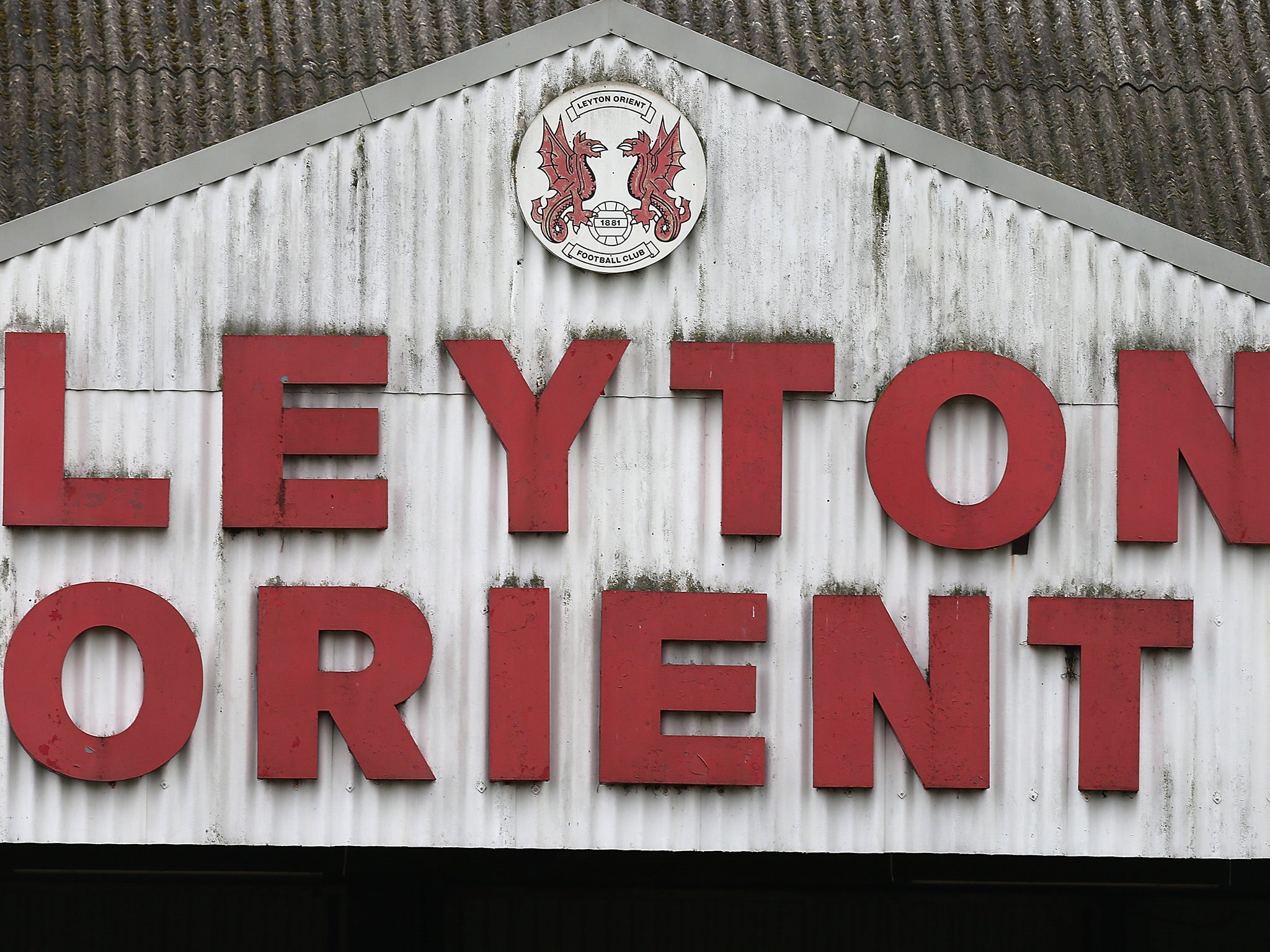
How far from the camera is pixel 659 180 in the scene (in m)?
9.90

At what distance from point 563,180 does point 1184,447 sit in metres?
4.90

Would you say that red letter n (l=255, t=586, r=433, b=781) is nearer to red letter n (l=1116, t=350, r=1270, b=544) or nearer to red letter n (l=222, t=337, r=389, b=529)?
red letter n (l=222, t=337, r=389, b=529)

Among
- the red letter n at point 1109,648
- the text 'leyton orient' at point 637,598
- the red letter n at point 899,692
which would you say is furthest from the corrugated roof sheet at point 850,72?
the red letter n at point 899,692

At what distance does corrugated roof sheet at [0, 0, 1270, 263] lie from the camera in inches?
707

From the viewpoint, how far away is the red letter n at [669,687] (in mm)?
9617

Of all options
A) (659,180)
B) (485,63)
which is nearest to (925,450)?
(659,180)

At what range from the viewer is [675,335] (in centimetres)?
990

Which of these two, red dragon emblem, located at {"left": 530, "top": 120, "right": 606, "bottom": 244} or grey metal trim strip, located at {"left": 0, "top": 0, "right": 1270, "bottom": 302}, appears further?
red dragon emblem, located at {"left": 530, "top": 120, "right": 606, "bottom": 244}

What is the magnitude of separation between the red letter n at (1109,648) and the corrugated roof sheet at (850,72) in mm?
9327

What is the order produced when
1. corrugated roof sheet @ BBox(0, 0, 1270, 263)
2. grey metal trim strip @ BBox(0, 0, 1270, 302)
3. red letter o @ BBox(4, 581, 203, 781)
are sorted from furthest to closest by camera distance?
corrugated roof sheet @ BBox(0, 0, 1270, 263) < grey metal trim strip @ BBox(0, 0, 1270, 302) < red letter o @ BBox(4, 581, 203, 781)

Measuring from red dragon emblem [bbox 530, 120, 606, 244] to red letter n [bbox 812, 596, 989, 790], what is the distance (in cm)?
329

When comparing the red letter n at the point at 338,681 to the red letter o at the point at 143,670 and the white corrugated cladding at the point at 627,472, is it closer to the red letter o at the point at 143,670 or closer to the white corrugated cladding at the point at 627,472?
the white corrugated cladding at the point at 627,472

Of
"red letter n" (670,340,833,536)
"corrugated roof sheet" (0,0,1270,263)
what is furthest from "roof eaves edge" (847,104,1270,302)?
"corrugated roof sheet" (0,0,1270,263)

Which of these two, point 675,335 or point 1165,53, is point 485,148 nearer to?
point 675,335
